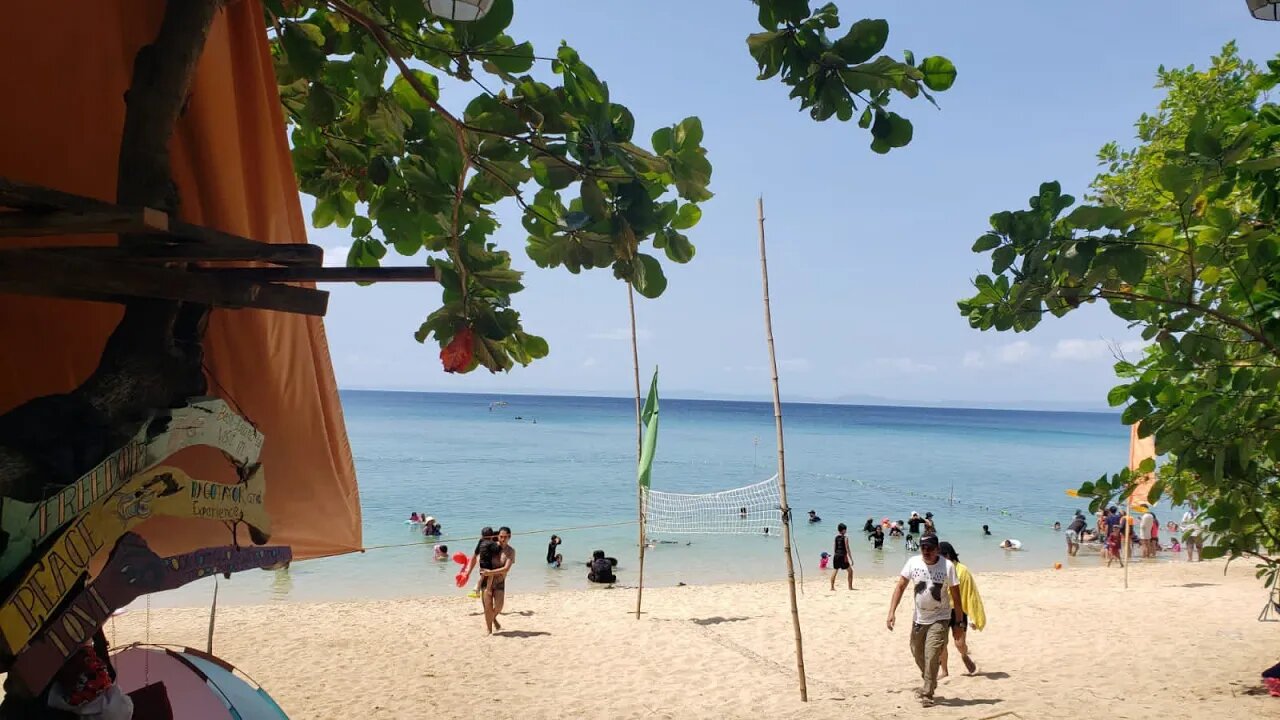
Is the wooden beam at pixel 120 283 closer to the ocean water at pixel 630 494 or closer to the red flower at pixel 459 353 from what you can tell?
the red flower at pixel 459 353

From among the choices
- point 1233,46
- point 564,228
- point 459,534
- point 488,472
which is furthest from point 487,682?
point 488,472

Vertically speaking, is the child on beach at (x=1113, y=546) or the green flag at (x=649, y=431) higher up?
the green flag at (x=649, y=431)

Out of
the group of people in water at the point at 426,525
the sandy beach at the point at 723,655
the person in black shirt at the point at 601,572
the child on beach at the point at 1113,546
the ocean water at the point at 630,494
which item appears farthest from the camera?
the group of people in water at the point at 426,525

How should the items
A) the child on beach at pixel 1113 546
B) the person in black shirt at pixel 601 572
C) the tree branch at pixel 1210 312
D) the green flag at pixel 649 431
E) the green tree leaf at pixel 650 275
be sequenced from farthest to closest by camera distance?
1. the child on beach at pixel 1113 546
2. the person in black shirt at pixel 601 572
3. the green flag at pixel 649 431
4. the tree branch at pixel 1210 312
5. the green tree leaf at pixel 650 275

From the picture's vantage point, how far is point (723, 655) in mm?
8484

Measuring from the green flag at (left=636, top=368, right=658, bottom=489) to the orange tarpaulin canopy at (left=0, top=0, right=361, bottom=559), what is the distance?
678 cm

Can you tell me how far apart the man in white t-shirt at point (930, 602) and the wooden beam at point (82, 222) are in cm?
585

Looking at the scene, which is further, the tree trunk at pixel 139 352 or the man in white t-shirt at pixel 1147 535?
the man in white t-shirt at pixel 1147 535

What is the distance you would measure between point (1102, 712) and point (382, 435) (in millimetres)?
53487

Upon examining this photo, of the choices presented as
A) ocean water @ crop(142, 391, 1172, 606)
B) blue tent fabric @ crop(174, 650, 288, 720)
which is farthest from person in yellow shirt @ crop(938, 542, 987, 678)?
ocean water @ crop(142, 391, 1172, 606)

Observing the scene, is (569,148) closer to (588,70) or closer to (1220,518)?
(588,70)

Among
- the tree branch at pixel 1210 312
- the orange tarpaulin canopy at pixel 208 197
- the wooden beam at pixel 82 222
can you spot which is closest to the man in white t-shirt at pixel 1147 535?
the tree branch at pixel 1210 312

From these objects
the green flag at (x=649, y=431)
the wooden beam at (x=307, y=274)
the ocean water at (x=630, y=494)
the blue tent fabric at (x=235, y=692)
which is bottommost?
the ocean water at (x=630, y=494)

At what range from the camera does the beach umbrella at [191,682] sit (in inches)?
127
